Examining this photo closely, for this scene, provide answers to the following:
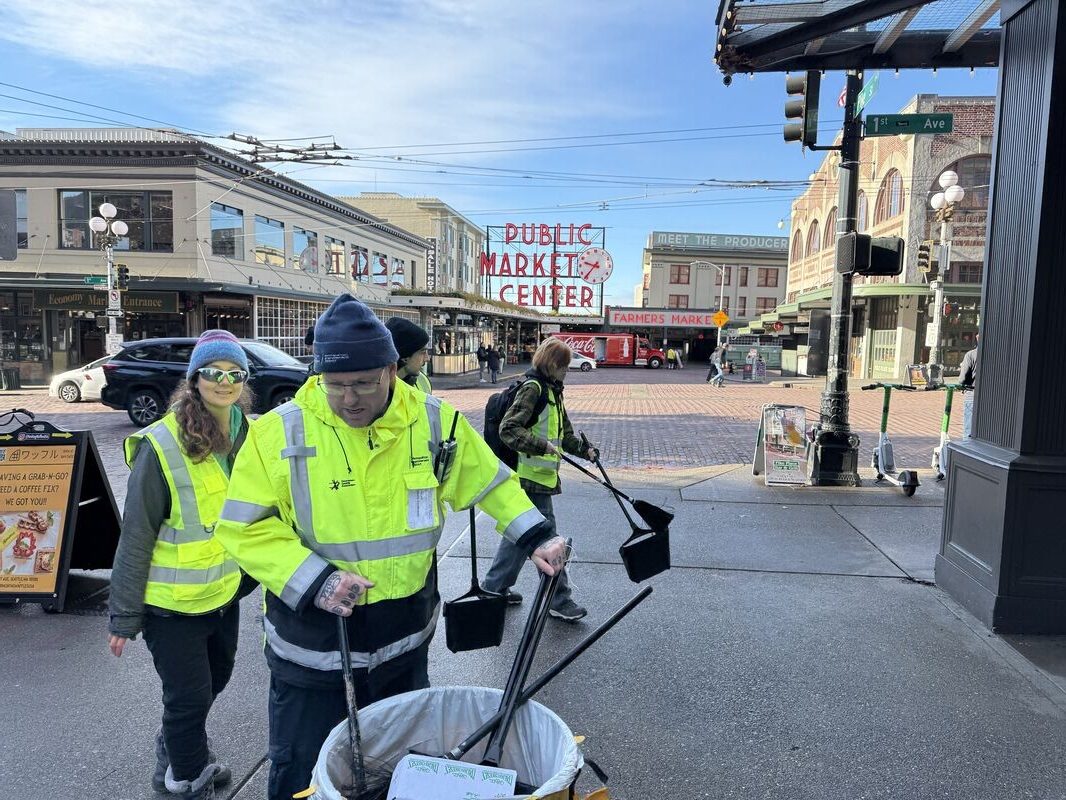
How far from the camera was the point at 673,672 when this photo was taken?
3.84 meters

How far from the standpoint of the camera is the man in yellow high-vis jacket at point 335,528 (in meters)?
2.02

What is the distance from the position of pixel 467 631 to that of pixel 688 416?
14.8m

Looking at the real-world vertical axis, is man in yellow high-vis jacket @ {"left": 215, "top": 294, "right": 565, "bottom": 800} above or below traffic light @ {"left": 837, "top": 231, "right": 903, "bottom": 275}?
below

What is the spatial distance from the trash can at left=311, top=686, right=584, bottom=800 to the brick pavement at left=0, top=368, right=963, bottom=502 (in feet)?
22.3

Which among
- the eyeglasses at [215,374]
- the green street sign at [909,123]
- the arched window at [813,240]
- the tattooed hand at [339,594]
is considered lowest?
the tattooed hand at [339,594]

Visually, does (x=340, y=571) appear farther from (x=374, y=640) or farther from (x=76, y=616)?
(x=76, y=616)

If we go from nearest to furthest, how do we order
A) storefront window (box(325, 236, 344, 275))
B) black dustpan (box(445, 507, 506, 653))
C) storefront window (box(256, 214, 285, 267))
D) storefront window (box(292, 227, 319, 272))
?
black dustpan (box(445, 507, 506, 653)) < storefront window (box(256, 214, 285, 267)) < storefront window (box(292, 227, 319, 272)) < storefront window (box(325, 236, 344, 275))

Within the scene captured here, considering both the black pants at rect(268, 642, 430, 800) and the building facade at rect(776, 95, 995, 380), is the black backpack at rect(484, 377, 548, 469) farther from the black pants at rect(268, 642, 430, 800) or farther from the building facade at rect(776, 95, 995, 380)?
the building facade at rect(776, 95, 995, 380)

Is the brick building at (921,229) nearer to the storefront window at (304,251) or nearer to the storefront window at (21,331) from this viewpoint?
the storefront window at (304,251)

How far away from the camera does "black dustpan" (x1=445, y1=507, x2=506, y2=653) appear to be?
2.25 m

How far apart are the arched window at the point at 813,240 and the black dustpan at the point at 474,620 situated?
43.9 m

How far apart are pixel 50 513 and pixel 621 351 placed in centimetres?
4330

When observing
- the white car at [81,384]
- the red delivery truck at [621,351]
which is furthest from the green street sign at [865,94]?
the red delivery truck at [621,351]

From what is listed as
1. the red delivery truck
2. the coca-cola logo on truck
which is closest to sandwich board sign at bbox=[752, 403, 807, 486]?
the coca-cola logo on truck
